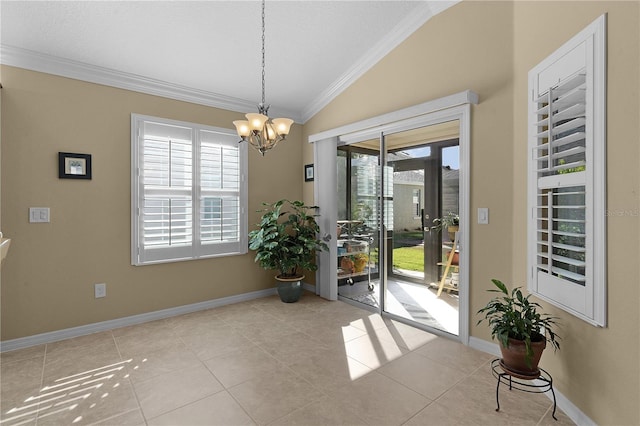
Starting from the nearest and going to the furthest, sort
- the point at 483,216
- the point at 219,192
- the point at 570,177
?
the point at 570,177 → the point at 483,216 → the point at 219,192

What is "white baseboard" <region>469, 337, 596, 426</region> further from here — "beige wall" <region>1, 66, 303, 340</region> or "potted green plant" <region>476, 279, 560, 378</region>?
"beige wall" <region>1, 66, 303, 340</region>

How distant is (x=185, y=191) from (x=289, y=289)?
1701 millimetres

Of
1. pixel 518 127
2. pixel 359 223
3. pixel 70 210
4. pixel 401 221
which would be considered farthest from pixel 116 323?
pixel 518 127

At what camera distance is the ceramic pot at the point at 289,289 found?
13.6 feet

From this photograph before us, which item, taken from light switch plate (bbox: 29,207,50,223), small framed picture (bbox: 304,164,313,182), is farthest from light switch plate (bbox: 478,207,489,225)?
light switch plate (bbox: 29,207,50,223)

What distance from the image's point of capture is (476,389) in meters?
2.22

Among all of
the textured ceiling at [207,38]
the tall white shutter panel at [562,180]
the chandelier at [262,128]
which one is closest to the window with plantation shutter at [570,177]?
the tall white shutter panel at [562,180]

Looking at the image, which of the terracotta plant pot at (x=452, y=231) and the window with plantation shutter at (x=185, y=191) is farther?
the window with plantation shutter at (x=185, y=191)

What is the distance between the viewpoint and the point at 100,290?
3.29 m

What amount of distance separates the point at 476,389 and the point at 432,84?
2.58 meters

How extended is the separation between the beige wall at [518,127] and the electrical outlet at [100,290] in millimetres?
3142

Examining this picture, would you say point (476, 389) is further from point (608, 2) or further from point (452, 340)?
point (608, 2)

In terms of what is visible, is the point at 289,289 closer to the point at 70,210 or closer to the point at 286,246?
the point at 286,246

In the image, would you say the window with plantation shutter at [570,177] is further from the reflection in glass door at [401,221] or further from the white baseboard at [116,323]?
the white baseboard at [116,323]
